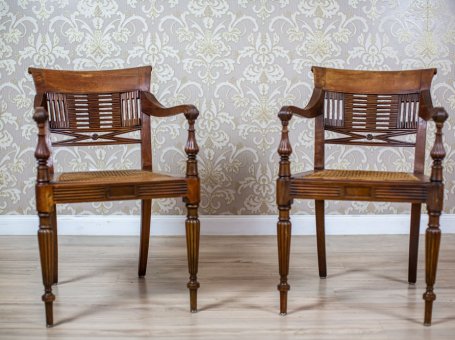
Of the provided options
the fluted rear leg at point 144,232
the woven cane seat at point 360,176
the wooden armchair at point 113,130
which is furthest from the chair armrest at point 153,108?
the woven cane seat at point 360,176

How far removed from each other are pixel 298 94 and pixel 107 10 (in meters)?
1.07

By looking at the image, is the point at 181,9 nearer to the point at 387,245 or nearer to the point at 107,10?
the point at 107,10

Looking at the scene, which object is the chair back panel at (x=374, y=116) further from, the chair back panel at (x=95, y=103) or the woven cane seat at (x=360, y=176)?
the chair back panel at (x=95, y=103)

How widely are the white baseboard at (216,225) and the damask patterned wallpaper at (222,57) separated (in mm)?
198

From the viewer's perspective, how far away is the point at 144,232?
220 centimetres

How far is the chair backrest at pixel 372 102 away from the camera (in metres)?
2.17

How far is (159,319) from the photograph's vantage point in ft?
5.98

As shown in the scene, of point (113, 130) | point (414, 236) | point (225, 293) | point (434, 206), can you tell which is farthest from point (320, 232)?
point (113, 130)

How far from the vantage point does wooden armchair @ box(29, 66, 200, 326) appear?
1790 millimetres

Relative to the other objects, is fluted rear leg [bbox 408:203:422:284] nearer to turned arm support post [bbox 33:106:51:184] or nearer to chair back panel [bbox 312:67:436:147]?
chair back panel [bbox 312:67:436:147]

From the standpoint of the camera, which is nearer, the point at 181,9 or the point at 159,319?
the point at 159,319

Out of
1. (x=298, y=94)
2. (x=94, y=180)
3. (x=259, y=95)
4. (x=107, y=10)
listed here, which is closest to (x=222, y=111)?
(x=259, y=95)

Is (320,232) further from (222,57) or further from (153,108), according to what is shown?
(222,57)

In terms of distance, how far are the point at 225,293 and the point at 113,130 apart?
80cm
